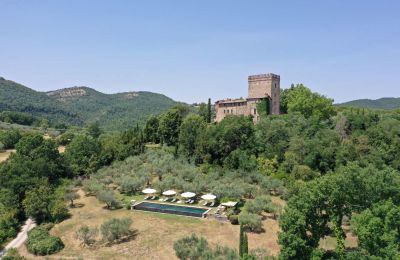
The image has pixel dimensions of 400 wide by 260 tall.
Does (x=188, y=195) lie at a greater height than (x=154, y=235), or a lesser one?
greater

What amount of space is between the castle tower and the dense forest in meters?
2.74

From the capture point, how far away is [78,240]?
104ft

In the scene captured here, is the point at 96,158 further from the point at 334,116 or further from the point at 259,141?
the point at 334,116

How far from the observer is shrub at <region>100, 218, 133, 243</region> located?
30750mm

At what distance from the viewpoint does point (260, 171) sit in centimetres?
4688

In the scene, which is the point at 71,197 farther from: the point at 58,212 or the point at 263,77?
the point at 263,77

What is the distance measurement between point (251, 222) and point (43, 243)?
1874 cm

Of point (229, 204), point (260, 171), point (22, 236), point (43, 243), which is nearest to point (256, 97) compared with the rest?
point (260, 171)

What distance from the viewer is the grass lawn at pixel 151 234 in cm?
2853

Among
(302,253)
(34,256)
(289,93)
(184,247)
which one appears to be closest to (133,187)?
(34,256)

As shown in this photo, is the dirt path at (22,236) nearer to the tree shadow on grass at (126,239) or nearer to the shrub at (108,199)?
the shrub at (108,199)

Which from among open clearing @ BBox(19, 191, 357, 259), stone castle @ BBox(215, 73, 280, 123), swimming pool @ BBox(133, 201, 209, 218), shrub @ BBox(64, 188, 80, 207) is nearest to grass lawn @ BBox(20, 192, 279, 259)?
open clearing @ BBox(19, 191, 357, 259)

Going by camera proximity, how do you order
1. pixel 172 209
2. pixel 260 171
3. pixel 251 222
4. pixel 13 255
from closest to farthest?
pixel 13 255 < pixel 251 222 < pixel 172 209 < pixel 260 171

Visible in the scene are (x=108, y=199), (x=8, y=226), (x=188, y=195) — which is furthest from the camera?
(x=188, y=195)
